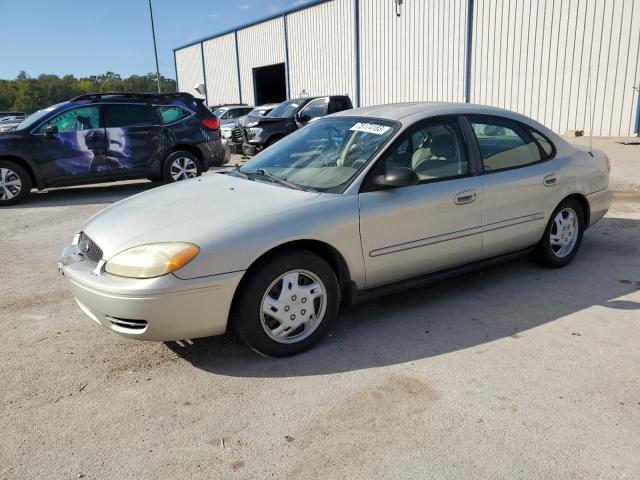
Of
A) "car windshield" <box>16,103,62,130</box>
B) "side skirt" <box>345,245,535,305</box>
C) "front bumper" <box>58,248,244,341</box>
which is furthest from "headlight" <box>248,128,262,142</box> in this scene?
"front bumper" <box>58,248,244,341</box>

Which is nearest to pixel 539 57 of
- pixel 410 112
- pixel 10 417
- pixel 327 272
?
pixel 410 112

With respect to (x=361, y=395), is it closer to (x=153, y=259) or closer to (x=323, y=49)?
(x=153, y=259)

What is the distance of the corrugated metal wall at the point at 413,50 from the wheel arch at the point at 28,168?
47.4 feet

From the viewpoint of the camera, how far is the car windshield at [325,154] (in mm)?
3676

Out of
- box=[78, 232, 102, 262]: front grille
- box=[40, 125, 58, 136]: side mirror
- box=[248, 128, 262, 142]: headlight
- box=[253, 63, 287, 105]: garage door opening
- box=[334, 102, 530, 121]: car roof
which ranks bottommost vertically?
box=[78, 232, 102, 262]: front grille

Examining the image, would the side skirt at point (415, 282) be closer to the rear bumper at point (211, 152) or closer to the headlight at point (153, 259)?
the headlight at point (153, 259)

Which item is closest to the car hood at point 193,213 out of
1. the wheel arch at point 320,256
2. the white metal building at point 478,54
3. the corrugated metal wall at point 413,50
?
the wheel arch at point 320,256

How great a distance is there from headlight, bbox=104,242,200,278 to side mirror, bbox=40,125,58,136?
6.81 metres

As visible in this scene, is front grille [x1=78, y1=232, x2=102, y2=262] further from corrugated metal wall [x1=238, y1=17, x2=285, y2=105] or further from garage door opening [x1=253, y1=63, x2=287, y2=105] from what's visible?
garage door opening [x1=253, y1=63, x2=287, y2=105]

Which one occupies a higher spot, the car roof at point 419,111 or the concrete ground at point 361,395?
the car roof at point 419,111

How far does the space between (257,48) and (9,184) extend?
78.9 ft

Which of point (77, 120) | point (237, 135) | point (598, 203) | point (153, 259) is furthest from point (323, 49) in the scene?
point (153, 259)

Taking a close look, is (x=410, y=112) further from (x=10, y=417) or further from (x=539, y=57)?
(x=539, y=57)

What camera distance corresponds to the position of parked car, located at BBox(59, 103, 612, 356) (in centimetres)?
298
